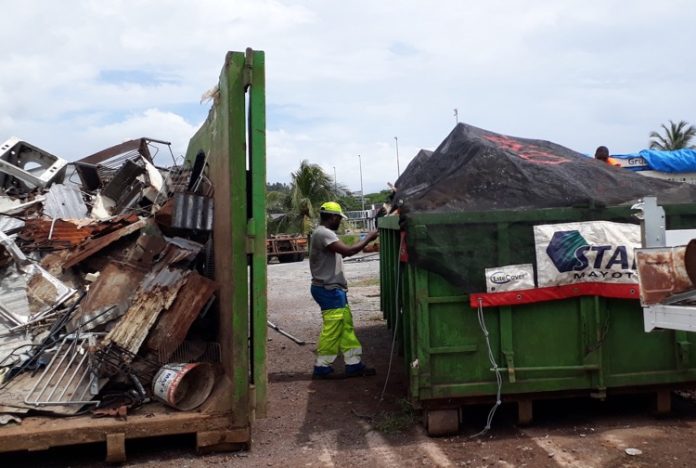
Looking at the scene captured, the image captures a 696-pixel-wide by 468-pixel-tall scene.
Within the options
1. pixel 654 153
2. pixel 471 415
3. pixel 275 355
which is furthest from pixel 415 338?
pixel 654 153

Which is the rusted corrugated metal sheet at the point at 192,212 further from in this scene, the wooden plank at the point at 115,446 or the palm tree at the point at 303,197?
→ the palm tree at the point at 303,197

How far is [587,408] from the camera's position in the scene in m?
4.99

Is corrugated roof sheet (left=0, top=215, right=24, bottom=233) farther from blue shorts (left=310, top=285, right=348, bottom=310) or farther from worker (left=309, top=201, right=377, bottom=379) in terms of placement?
blue shorts (left=310, top=285, right=348, bottom=310)

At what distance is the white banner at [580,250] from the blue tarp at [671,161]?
2915 mm

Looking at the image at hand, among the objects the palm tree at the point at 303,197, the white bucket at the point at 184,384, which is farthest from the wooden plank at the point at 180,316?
the palm tree at the point at 303,197

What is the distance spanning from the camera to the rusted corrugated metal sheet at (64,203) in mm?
7510

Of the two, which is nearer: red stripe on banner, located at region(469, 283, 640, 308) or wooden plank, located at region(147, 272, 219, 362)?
red stripe on banner, located at region(469, 283, 640, 308)

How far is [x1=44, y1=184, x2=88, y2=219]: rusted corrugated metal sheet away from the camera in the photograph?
296 inches

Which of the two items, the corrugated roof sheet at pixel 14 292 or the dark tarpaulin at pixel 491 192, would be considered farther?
the corrugated roof sheet at pixel 14 292

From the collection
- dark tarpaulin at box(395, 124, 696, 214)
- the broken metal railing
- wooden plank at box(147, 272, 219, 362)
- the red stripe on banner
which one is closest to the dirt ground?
the broken metal railing

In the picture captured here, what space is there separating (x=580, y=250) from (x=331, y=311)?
259cm

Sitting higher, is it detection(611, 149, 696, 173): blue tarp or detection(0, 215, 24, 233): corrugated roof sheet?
detection(611, 149, 696, 173): blue tarp

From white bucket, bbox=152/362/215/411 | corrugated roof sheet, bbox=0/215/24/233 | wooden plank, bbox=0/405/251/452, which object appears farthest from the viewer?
corrugated roof sheet, bbox=0/215/24/233

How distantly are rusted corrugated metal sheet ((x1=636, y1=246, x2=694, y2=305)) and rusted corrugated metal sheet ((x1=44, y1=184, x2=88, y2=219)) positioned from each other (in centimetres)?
661
